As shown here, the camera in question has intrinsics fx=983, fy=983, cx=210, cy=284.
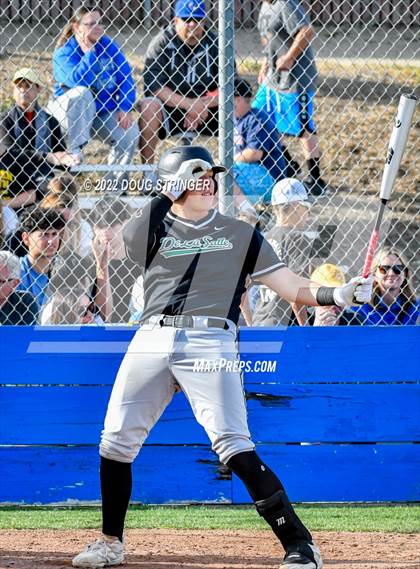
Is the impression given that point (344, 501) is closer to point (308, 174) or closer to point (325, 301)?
point (325, 301)

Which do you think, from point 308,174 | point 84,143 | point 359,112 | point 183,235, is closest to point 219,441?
point 183,235

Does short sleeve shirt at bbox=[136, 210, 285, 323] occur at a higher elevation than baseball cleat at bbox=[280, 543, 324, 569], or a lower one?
higher

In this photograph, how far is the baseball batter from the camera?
4270mm

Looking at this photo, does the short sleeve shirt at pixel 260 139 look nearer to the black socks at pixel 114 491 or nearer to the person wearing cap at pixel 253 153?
the person wearing cap at pixel 253 153

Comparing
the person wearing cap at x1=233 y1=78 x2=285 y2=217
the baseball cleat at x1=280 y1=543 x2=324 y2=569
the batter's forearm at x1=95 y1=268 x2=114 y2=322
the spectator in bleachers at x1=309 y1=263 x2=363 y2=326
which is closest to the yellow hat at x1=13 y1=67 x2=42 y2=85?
the person wearing cap at x1=233 y1=78 x2=285 y2=217

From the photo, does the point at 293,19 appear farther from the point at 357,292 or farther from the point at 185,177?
the point at 357,292

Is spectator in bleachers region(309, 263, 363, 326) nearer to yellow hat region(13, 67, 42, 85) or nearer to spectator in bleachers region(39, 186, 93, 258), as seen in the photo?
spectator in bleachers region(39, 186, 93, 258)

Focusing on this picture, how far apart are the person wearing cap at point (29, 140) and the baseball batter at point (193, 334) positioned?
2297 mm

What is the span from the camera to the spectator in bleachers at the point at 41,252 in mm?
6301

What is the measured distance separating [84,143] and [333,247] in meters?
2.10

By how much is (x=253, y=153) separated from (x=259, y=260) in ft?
8.02

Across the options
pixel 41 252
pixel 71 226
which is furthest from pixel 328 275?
pixel 41 252

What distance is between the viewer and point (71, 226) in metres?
6.40

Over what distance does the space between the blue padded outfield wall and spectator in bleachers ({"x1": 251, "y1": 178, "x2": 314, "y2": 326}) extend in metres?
0.29
